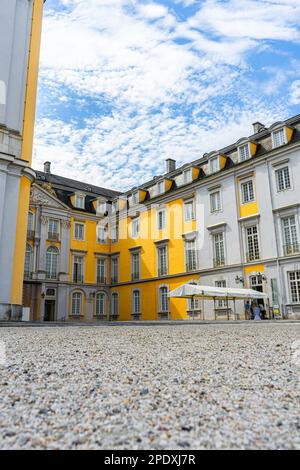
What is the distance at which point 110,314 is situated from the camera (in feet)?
110

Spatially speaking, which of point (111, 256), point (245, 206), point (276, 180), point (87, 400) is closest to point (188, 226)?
point (245, 206)

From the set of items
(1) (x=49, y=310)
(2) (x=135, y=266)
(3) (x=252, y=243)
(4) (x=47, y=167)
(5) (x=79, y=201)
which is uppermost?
(4) (x=47, y=167)

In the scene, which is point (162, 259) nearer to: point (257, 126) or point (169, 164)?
point (169, 164)

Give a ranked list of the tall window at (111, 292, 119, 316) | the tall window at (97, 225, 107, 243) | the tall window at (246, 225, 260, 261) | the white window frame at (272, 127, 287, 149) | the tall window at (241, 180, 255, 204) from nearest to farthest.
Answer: the white window frame at (272, 127, 287, 149)
the tall window at (246, 225, 260, 261)
the tall window at (241, 180, 255, 204)
the tall window at (111, 292, 119, 316)
the tall window at (97, 225, 107, 243)

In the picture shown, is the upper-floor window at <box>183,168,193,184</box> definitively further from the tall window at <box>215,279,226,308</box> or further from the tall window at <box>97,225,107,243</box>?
the tall window at <box>97,225,107,243</box>

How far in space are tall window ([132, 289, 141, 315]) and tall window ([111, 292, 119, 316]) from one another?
7.98 feet

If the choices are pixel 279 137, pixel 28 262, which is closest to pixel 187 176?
Result: pixel 279 137

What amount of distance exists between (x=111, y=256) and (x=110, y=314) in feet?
18.1

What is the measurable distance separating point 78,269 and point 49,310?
14.7 ft

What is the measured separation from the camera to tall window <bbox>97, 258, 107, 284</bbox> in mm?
34281

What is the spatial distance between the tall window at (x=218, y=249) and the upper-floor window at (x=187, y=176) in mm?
5258

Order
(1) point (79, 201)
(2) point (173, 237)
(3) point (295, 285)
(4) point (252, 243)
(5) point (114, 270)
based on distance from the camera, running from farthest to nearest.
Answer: (1) point (79, 201)
(5) point (114, 270)
(2) point (173, 237)
(4) point (252, 243)
(3) point (295, 285)

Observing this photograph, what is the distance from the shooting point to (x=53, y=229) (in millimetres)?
31859

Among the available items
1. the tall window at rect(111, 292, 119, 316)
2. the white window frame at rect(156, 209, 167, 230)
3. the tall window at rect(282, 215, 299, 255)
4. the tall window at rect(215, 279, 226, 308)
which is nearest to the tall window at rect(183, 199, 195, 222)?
the white window frame at rect(156, 209, 167, 230)
